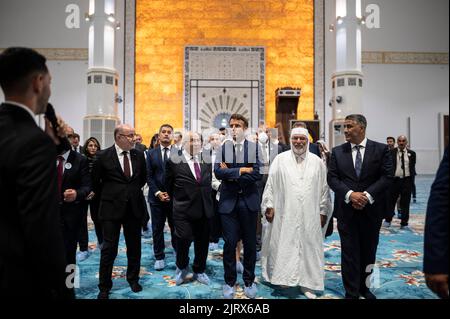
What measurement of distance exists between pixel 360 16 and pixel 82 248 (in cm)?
955

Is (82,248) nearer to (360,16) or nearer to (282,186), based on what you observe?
(282,186)

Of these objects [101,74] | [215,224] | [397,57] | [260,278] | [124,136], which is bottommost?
[260,278]

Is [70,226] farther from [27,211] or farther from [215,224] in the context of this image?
[27,211]

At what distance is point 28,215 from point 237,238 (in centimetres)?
209

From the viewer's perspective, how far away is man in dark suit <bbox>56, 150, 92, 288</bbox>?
2.92 meters

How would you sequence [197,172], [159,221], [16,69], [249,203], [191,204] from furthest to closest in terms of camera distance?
[159,221], [197,172], [191,204], [249,203], [16,69]

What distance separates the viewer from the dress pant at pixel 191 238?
130 inches

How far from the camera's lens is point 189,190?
335 cm

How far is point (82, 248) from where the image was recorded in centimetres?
417

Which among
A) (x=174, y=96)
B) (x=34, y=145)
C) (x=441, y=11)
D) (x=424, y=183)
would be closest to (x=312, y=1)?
(x=441, y=11)

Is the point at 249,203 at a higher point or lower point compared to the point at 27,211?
lower

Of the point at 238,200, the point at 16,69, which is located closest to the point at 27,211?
the point at 16,69

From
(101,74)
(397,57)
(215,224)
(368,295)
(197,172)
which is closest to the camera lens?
(368,295)

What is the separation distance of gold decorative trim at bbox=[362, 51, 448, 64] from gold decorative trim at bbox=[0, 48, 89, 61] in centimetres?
929
